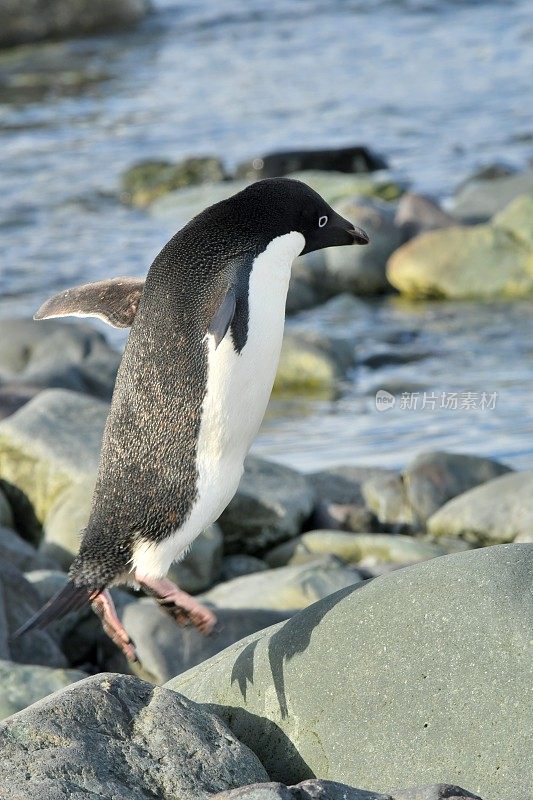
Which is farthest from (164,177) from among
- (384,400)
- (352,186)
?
(384,400)

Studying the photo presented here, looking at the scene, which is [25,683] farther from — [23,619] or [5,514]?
[5,514]

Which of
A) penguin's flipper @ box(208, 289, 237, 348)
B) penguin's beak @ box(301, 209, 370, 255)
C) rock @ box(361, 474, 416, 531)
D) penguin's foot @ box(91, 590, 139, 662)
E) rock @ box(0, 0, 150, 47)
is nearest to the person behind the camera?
penguin's flipper @ box(208, 289, 237, 348)

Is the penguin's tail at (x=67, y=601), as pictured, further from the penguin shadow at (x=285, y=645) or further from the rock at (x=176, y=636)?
the rock at (x=176, y=636)

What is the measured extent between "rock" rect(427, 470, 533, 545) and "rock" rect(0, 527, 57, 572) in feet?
6.98

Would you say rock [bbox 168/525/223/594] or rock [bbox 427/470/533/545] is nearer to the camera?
rock [bbox 168/525/223/594]

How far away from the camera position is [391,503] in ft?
26.4

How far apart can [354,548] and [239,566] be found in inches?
24.4

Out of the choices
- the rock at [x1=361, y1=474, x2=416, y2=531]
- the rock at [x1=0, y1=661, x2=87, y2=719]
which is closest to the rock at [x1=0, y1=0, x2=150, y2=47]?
the rock at [x1=361, y1=474, x2=416, y2=531]

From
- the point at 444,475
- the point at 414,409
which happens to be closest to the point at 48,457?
the point at 444,475

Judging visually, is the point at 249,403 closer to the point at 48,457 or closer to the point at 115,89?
the point at 48,457

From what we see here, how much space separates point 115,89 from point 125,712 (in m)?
20.1

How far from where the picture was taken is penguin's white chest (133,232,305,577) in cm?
454

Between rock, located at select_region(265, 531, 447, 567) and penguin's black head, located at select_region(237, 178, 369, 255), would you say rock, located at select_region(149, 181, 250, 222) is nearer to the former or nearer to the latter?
rock, located at select_region(265, 531, 447, 567)
